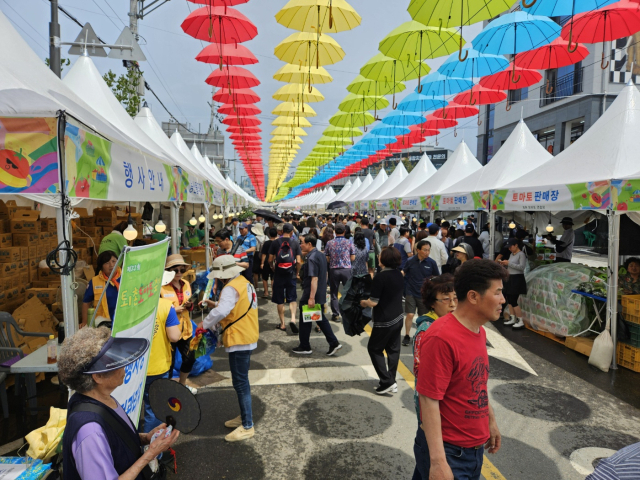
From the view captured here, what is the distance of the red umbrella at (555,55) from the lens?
937 centimetres

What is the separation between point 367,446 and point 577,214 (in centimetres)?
921

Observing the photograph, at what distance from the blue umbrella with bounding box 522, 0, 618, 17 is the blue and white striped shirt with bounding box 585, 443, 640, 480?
7.65 metres

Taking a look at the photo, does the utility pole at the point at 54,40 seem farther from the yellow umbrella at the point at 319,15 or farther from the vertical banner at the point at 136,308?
the vertical banner at the point at 136,308

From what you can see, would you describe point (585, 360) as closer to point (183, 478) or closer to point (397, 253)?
point (397, 253)

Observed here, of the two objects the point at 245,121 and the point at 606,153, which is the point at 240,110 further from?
the point at 606,153

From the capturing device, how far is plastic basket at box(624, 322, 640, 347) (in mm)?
5727

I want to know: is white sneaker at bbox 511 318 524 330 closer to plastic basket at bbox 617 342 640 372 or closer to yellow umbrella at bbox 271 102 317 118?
plastic basket at bbox 617 342 640 372

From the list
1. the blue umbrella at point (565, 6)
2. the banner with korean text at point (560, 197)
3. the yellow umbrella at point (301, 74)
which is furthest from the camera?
the yellow umbrella at point (301, 74)

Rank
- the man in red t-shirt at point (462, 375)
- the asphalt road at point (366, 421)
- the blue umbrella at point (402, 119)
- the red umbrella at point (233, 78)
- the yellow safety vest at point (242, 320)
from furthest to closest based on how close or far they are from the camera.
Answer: the blue umbrella at point (402, 119), the red umbrella at point (233, 78), the yellow safety vest at point (242, 320), the asphalt road at point (366, 421), the man in red t-shirt at point (462, 375)

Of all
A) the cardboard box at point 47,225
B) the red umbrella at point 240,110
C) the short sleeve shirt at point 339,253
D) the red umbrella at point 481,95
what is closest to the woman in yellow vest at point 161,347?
the short sleeve shirt at point 339,253

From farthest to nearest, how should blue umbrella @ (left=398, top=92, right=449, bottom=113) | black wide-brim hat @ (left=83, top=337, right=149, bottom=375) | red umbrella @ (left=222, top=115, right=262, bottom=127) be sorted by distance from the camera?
1. red umbrella @ (left=222, top=115, right=262, bottom=127)
2. blue umbrella @ (left=398, top=92, right=449, bottom=113)
3. black wide-brim hat @ (left=83, top=337, right=149, bottom=375)

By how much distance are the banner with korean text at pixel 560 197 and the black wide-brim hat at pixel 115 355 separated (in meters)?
6.60

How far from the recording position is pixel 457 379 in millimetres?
2070

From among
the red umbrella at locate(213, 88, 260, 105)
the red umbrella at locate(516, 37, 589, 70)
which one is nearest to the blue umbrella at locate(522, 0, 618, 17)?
the red umbrella at locate(516, 37, 589, 70)
